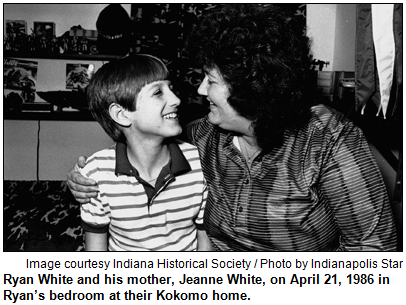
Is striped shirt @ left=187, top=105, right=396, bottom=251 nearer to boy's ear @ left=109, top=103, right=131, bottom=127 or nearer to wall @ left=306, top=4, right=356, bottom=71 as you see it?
boy's ear @ left=109, top=103, right=131, bottom=127

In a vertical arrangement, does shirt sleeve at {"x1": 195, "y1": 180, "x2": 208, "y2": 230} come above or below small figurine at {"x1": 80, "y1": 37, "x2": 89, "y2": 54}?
below

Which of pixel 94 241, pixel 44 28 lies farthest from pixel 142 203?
pixel 44 28

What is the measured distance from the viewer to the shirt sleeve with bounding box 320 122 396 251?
3.48 ft

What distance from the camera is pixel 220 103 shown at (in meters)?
1.16

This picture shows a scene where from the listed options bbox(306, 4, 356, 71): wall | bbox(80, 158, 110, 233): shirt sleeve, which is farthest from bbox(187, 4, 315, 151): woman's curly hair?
bbox(306, 4, 356, 71): wall

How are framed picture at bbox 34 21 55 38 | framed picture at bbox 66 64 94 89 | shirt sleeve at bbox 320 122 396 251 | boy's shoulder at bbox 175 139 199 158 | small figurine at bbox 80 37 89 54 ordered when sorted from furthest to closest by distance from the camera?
framed picture at bbox 66 64 94 89 < framed picture at bbox 34 21 55 38 < small figurine at bbox 80 37 89 54 < boy's shoulder at bbox 175 139 199 158 < shirt sleeve at bbox 320 122 396 251

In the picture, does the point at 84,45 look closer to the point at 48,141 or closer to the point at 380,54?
the point at 48,141

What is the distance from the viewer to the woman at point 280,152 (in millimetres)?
1081

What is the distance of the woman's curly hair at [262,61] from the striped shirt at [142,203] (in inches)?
10.6

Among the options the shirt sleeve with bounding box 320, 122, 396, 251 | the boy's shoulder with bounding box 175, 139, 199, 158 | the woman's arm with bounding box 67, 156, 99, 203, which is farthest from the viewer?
the boy's shoulder with bounding box 175, 139, 199, 158

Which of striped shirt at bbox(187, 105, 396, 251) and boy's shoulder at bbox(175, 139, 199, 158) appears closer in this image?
striped shirt at bbox(187, 105, 396, 251)

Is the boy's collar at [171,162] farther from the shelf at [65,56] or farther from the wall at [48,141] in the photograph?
the wall at [48,141]

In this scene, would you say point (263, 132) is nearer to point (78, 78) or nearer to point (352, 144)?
point (352, 144)
